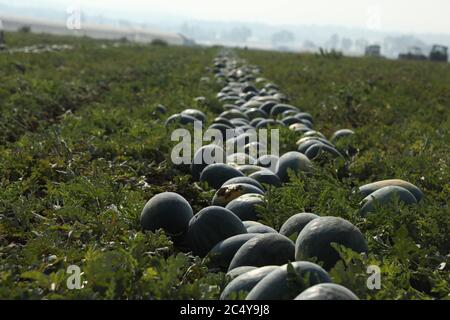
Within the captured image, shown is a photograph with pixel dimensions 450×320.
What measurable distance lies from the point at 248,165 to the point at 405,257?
98.6 inches

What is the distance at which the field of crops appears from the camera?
2914 mm

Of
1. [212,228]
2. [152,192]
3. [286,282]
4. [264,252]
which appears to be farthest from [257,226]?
[152,192]

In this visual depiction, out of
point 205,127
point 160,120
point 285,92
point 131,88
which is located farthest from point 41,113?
point 285,92

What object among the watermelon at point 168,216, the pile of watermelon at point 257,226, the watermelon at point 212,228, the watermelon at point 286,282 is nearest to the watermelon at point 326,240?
the pile of watermelon at point 257,226

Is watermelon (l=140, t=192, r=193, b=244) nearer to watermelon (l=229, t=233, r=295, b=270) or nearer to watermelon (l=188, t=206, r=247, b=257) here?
watermelon (l=188, t=206, r=247, b=257)

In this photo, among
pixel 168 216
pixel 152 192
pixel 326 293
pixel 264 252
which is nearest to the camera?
pixel 326 293

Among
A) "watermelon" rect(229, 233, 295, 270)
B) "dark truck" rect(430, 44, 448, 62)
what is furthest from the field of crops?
"dark truck" rect(430, 44, 448, 62)

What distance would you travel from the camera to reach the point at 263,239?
3.34m

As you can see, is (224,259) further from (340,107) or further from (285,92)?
(285,92)

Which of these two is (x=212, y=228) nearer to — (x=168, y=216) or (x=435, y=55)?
(x=168, y=216)

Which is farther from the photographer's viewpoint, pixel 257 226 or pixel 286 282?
pixel 257 226

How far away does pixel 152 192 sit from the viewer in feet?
17.6

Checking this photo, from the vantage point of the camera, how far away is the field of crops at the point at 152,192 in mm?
2914

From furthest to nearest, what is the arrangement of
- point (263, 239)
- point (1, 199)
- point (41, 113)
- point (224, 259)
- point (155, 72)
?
1. point (155, 72)
2. point (41, 113)
3. point (1, 199)
4. point (224, 259)
5. point (263, 239)
